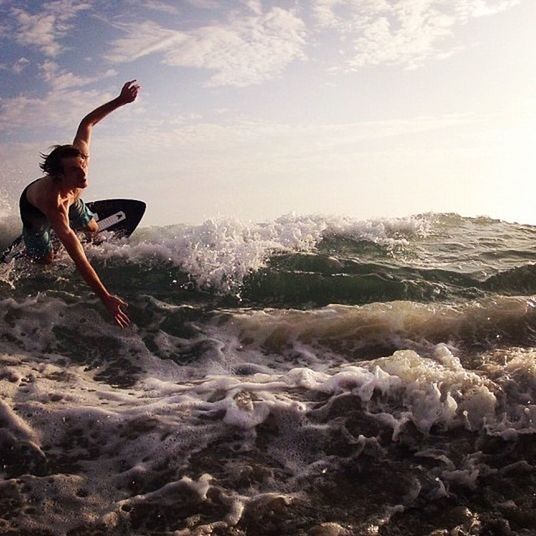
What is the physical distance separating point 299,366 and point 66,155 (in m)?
3.47

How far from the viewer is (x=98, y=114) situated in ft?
22.1

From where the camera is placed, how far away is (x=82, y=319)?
6.19 m

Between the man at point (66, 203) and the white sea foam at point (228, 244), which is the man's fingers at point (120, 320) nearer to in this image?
the man at point (66, 203)

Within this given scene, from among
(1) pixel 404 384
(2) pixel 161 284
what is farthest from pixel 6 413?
(2) pixel 161 284

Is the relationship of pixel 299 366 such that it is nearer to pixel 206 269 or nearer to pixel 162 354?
pixel 162 354

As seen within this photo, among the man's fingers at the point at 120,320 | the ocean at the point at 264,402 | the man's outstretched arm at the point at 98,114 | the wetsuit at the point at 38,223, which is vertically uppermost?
the man's outstretched arm at the point at 98,114

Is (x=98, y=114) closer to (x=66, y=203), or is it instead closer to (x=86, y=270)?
(x=66, y=203)

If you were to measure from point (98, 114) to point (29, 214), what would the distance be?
5.57 feet

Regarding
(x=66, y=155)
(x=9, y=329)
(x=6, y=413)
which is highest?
(x=66, y=155)

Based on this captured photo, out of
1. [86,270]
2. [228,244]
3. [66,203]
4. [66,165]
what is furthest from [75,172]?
[228,244]

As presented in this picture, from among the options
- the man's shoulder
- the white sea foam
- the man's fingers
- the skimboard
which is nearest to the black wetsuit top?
the man's shoulder

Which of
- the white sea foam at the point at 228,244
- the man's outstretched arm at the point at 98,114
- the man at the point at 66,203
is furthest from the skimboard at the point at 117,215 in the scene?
the man's outstretched arm at the point at 98,114

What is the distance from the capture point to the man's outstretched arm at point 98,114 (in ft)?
21.0

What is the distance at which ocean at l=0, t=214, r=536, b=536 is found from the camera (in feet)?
9.93
